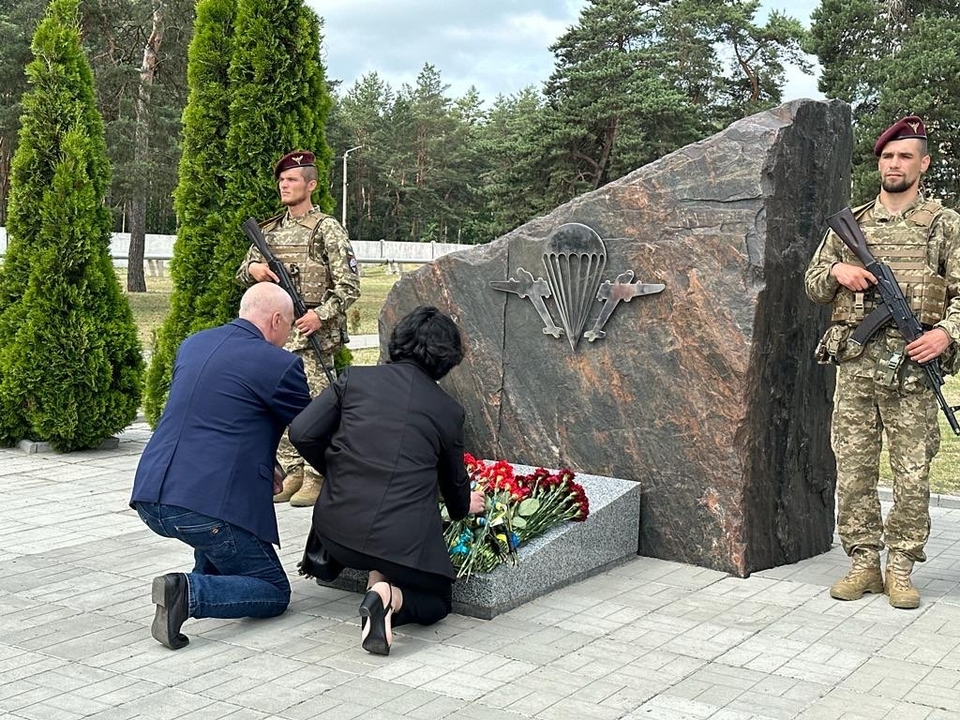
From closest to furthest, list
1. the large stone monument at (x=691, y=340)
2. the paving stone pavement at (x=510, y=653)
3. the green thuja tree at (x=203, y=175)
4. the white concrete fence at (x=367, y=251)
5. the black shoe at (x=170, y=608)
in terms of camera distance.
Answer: the paving stone pavement at (x=510, y=653) < the black shoe at (x=170, y=608) < the large stone monument at (x=691, y=340) < the green thuja tree at (x=203, y=175) < the white concrete fence at (x=367, y=251)

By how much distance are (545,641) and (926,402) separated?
2.23 metres

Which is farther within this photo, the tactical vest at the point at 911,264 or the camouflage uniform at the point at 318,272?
the camouflage uniform at the point at 318,272

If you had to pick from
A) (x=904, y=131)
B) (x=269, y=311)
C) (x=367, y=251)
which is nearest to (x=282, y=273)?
(x=269, y=311)

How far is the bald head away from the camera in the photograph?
500 centimetres

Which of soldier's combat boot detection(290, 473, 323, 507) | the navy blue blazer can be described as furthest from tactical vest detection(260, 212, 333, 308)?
the navy blue blazer

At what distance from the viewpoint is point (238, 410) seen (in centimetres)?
475

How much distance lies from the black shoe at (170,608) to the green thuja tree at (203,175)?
465 cm

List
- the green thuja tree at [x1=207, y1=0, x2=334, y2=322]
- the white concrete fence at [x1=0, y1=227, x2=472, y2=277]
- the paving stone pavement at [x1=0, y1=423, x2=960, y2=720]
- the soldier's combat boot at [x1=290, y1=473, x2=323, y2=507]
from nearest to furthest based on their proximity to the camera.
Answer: the paving stone pavement at [x1=0, y1=423, x2=960, y2=720]
the soldier's combat boot at [x1=290, y1=473, x2=323, y2=507]
the green thuja tree at [x1=207, y1=0, x2=334, y2=322]
the white concrete fence at [x1=0, y1=227, x2=472, y2=277]

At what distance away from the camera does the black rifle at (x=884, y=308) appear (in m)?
5.24

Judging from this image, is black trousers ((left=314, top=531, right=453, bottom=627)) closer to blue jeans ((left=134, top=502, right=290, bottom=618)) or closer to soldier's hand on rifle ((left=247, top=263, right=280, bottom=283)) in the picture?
blue jeans ((left=134, top=502, right=290, bottom=618))

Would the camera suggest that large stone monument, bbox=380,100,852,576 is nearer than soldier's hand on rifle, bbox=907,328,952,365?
No

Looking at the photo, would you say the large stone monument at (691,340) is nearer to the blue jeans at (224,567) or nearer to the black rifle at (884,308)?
the black rifle at (884,308)

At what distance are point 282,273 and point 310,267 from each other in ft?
0.98

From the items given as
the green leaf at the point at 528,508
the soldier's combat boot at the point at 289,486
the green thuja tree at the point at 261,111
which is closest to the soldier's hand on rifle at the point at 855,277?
the green leaf at the point at 528,508
